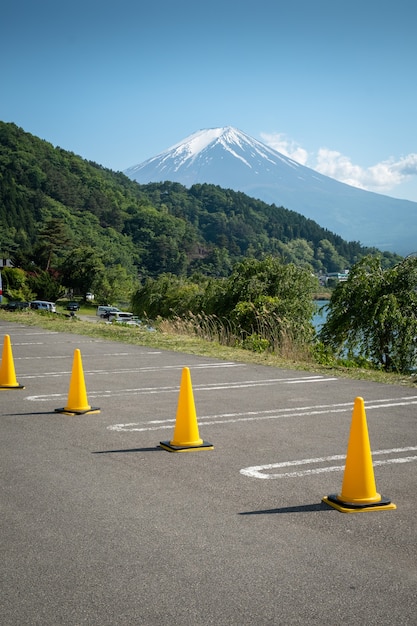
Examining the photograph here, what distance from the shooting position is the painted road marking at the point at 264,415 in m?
8.94

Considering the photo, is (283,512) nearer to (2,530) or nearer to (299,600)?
(299,600)

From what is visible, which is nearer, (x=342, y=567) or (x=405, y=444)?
(x=342, y=567)

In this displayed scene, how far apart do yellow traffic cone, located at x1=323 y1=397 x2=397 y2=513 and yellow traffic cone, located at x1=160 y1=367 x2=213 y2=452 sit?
2.10 meters

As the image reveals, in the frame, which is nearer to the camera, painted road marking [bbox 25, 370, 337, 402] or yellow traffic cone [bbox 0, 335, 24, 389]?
painted road marking [bbox 25, 370, 337, 402]

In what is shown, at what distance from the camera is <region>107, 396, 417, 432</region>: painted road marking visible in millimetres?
8938

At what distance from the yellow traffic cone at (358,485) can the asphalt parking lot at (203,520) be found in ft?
0.28

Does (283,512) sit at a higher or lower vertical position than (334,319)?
lower

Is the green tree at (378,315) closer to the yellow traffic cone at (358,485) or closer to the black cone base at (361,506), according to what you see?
the yellow traffic cone at (358,485)

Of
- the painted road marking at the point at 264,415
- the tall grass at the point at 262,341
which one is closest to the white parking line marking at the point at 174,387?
the painted road marking at the point at 264,415

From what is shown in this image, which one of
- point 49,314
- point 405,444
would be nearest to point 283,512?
point 405,444

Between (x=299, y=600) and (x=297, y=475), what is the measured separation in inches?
104

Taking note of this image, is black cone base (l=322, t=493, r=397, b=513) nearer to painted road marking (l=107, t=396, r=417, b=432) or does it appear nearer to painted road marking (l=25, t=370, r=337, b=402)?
painted road marking (l=107, t=396, r=417, b=432)

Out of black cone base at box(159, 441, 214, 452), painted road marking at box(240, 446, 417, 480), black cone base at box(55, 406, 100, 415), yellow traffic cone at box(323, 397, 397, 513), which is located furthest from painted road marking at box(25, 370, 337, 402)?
yellow traffic cone at box(323, 397, 397, 513)

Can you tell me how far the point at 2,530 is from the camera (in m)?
5.20
